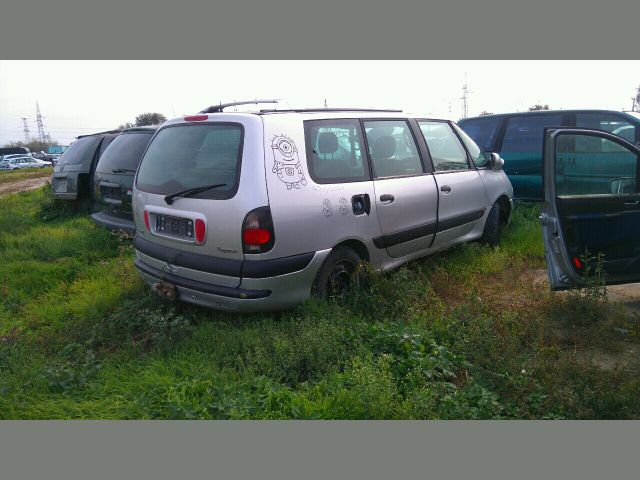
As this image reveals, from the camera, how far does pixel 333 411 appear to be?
2.76 m

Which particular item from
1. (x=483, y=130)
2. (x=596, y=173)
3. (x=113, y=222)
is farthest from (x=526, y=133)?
(x=113, y=222)

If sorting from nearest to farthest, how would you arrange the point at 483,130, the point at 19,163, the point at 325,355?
the point at 325,355
the point at 483,130
the point at 19,163

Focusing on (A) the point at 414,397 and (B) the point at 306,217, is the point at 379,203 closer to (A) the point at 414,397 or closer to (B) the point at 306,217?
(B) the point at 306,217

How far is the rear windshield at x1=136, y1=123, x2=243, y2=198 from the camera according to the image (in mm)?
3709

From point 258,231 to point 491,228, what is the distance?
3581 millimetres

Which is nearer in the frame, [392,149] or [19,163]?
[392,149]

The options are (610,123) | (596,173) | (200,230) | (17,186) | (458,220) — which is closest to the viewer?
(200,230)

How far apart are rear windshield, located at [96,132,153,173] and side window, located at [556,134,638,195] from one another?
4.60 metres

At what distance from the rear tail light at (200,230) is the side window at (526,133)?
581 cm

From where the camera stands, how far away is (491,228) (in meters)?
6.09

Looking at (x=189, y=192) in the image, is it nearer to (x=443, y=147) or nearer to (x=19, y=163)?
(x=443, y=147)

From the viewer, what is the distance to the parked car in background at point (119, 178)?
597 cm

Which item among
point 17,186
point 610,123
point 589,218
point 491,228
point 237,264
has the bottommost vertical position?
point 17,186

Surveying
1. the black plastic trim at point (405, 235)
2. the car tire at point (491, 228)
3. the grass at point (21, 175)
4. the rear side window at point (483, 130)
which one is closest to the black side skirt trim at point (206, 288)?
the black plastic trim at point (405, 235)
